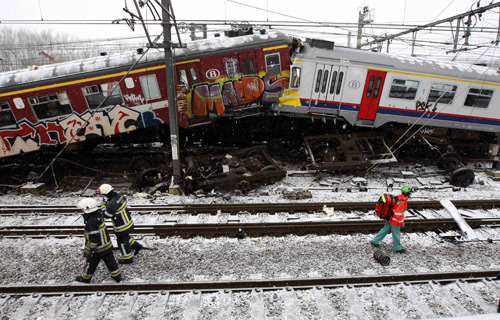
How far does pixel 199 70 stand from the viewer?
32.8ft

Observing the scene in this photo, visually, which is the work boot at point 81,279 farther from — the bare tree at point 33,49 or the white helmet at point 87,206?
the bare tree at point 33,49

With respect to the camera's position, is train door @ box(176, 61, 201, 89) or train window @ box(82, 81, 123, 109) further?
train door @ box(176, 61, 201, 89)

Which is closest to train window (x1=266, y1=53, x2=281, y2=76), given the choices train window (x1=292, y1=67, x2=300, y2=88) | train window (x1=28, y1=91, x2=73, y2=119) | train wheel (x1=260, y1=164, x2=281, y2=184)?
train window (x1=292, y1=67, x2=300, y2=88)

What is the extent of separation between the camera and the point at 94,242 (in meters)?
5.07

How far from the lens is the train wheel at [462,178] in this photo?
9602 mm

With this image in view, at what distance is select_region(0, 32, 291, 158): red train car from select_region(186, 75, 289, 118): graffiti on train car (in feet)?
0.11

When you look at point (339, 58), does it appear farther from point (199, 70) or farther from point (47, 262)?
point (47, 262)

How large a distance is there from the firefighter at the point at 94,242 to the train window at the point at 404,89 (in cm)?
1001

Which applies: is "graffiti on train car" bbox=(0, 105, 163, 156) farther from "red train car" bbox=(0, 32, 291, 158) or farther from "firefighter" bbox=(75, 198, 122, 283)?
"firefighter" bbox=(75, 198, 122, 283)

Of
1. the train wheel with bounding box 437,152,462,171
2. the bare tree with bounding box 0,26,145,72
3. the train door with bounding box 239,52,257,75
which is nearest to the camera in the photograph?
the train door with bounding box 239,52,257,75

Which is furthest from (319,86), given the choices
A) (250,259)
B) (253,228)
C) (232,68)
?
(250,259)

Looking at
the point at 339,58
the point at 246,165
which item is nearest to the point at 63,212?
the point at 246,165

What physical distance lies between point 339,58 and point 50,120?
1004 cm

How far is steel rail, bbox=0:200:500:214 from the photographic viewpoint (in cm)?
791
